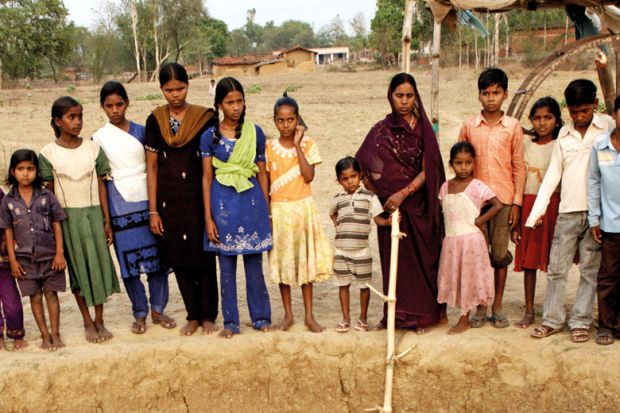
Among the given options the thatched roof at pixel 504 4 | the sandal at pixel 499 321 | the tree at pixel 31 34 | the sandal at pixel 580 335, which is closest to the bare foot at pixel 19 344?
the sandal at pixel 499 321

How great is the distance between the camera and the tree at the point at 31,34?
1238 inches

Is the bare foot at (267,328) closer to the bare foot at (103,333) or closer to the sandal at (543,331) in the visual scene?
the bare foot at (103,333)

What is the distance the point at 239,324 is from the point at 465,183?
1737mm

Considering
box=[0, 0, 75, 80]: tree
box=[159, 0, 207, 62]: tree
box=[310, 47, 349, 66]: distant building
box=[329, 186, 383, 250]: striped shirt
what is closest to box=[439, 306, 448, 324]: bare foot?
box=[329, 186, 383, 250]: striped shirt

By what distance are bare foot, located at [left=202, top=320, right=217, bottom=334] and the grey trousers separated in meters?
2.09

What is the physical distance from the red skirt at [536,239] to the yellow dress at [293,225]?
1213mm

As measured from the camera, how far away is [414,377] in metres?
3.83

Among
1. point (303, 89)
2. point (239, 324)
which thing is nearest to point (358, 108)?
point (303, 89)

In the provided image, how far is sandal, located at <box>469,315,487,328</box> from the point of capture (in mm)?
3970

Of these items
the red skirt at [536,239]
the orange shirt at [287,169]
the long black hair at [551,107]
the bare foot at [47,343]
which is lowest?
the bare foot at [47,343]

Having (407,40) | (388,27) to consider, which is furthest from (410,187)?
(388,27)

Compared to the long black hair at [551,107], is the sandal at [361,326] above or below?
below

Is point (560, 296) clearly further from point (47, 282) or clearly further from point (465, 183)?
point (47, 282)

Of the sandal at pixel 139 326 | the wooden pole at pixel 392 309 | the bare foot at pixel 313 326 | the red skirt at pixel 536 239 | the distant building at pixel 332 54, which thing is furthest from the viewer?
the distant building at pixel 332 54
